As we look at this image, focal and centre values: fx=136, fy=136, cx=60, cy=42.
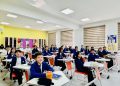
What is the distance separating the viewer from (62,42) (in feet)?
50.2

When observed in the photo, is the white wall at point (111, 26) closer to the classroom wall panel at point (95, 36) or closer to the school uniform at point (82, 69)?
the classroom wall panel at point (95, 36)

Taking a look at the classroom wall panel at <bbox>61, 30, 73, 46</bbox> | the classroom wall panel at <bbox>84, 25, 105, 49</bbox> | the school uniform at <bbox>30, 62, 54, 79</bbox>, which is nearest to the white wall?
the classroom wall panel at <bbox>84, 25, 105, 49</bbox>

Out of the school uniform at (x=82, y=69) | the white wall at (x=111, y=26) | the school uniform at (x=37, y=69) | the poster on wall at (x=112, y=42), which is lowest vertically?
the school uniform at (x=82, y=69)

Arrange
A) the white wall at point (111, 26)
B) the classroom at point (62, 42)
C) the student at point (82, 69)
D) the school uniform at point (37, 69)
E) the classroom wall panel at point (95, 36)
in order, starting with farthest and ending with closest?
the classroom wall panel at point (95, 36)
the white wall at point (111, 26)
the student at point (82, 69)
the classroom at point (62, 42)
the school uniform at point (37, 69)

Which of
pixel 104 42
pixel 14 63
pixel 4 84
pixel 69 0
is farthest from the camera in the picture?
pixel 104 42

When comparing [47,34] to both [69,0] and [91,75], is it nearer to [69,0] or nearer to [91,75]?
[69,0]

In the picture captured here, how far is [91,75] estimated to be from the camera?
14.2ft

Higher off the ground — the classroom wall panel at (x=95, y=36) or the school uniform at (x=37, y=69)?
the classroom wall panel at (x=95, y=36)

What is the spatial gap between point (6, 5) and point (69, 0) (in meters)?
3.02

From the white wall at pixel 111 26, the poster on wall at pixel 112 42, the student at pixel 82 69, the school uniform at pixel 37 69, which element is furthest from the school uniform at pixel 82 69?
the white wall at pixel 111 26

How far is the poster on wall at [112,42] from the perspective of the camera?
9707 millimetres

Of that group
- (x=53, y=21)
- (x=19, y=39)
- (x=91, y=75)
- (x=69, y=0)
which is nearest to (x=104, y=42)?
(x=53, y=21)

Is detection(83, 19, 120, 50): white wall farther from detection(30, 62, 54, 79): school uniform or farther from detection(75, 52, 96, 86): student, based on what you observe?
detection(30, 62, 54, 79): school uniform

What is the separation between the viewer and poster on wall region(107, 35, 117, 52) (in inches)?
382
